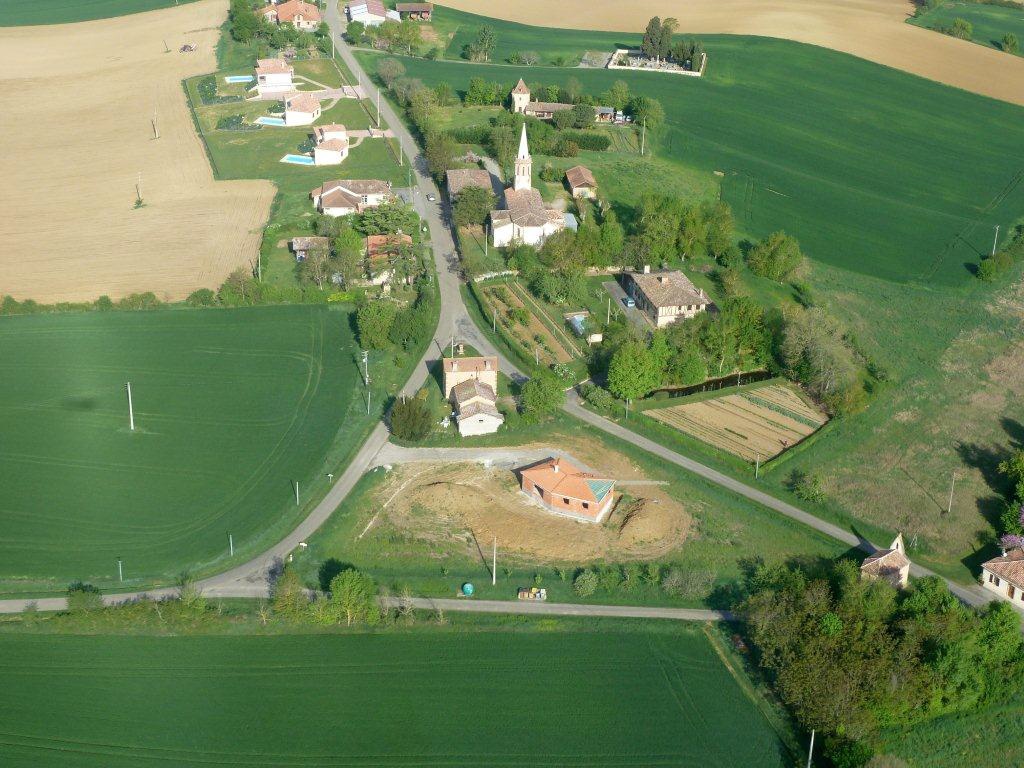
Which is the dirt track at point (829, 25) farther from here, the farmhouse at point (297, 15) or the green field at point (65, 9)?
the green field at point (65, 9)

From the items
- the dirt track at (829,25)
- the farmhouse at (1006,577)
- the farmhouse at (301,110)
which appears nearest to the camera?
the farmhouse at (1006,577)

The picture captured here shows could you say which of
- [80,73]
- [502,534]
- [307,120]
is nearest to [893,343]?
[502,534]

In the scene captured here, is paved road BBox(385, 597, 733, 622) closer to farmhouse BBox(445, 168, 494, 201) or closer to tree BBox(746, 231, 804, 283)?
tree BBox(746, 231, 804, 283)

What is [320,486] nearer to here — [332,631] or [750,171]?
[332,631]

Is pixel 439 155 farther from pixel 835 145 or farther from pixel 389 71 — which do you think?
pixel 835 145

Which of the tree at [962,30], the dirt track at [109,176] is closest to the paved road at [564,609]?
the dirt track at [109,176]

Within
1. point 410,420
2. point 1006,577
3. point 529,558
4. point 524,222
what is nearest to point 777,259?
point 524,222

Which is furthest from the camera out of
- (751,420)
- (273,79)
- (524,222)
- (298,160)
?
(273,79)
